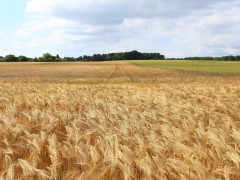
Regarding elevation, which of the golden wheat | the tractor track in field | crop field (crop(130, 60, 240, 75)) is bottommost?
crop field (crop(130, 60, 240, 75))

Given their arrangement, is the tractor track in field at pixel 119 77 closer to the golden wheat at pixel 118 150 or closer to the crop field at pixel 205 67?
the crop field at pixel 205 67

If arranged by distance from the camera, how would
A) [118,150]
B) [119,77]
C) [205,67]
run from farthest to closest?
[205,67], [119,77], [118,150]

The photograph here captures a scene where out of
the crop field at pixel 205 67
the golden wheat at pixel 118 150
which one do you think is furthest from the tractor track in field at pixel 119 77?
the golden wheat at pixel 118 150

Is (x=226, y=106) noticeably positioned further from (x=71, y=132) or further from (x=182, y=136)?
(x=71, y=132)

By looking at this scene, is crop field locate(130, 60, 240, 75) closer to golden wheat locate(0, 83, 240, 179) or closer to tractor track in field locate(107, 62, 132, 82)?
tractor track in field locate(107, 62, 132, 82)

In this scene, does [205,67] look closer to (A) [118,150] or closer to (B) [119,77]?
(B) [119,77]

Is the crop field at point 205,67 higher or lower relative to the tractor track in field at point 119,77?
lower

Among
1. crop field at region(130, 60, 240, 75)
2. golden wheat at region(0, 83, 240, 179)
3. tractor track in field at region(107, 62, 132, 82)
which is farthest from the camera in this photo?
crop field at region(130, 60, 240, 75)

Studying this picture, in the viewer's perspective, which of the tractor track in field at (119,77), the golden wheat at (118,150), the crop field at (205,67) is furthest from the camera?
the crop field at (205,67)

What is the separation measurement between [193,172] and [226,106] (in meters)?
4.32

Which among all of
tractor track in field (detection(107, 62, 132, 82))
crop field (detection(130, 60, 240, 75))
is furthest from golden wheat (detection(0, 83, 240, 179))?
crop field (detection(130, 60, 240, 75))

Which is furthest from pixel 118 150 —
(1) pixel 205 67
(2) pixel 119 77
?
(1) pixel 205 67

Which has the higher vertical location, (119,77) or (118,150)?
(118,150)

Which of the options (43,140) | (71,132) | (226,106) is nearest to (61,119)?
(71,132)
